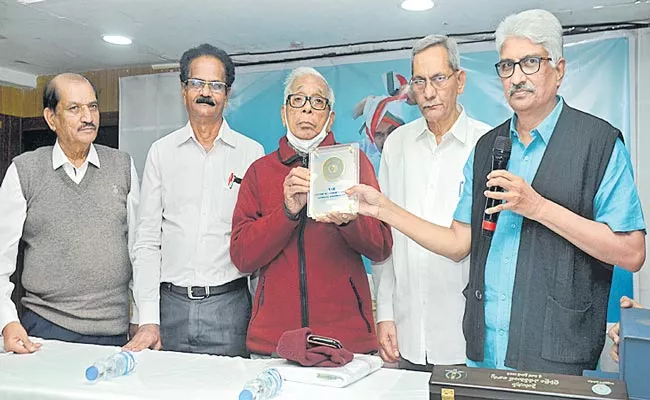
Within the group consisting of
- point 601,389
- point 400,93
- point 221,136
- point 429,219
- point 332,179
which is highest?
point 400,93

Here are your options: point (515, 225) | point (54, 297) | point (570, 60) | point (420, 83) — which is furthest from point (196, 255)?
point (570, 60)

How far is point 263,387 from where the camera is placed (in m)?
1.15

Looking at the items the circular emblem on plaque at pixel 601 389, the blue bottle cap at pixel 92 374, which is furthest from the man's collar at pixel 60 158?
the circular emblem on plaque at pixel 601 389

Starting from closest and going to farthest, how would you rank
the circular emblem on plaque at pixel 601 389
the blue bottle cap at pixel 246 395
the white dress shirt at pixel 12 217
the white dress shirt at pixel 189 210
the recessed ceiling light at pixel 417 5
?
the circular emblem on plaque at pixel 601 389, the blue bottle cap at pixel 246 395, the white dress shirt at pixel 12 217, the white dress shirt at pixel 189 210, the recessed ceiling light at pixel 417 5

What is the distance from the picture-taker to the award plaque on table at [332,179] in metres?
1.74

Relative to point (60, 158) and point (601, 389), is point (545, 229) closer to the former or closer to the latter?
point (601, 389)

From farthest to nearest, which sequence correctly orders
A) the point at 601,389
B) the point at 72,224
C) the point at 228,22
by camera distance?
the point at 228,22 < the point at 72,224 < the point at 601,389

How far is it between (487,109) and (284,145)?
1000 mm

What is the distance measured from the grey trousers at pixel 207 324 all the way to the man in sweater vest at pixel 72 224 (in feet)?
0.55

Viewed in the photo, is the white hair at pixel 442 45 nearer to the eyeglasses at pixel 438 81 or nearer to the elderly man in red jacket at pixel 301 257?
the eyeglasses at pixel 438 81

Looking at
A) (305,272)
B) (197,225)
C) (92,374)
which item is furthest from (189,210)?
(92,374)

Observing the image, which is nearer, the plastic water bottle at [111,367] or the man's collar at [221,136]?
the plastic water bottle at [111,367]

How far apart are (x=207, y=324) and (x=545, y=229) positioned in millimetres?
1101

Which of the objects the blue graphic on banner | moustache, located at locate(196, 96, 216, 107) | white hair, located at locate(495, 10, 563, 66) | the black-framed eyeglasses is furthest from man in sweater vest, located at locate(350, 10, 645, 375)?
the blue graphic on banner
